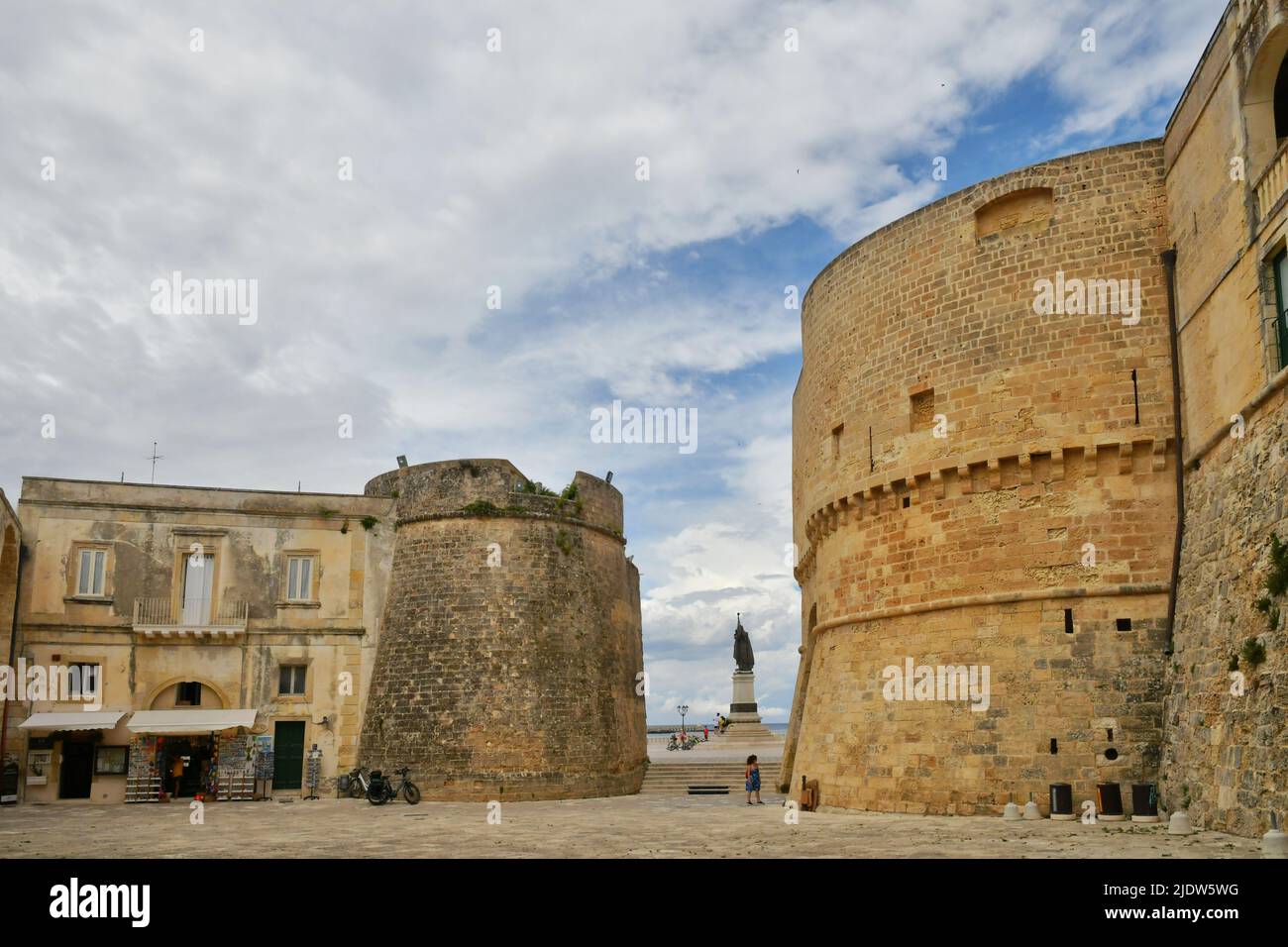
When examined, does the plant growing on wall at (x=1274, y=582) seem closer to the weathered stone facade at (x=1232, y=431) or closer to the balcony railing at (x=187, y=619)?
the weathered stone facade at (x=1232, y=431)

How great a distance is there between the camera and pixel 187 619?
23078 mm

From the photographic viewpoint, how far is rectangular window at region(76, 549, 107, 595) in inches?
896

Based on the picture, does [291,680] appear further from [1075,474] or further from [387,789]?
[1075,474]

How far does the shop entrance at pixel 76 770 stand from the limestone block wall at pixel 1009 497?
50.0 feet

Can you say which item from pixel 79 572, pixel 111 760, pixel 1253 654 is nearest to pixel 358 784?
pixel 111 760

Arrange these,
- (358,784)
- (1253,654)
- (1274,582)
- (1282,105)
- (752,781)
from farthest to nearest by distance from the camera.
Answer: (358,784) < (752,781) < (1282,105) < (1253,654) < (1274,582)

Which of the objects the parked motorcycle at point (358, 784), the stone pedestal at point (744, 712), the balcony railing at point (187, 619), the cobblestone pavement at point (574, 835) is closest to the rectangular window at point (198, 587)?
the balcony railing at point (187, 619)

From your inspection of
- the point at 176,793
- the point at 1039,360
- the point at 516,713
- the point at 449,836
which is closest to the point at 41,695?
the point at 176,793

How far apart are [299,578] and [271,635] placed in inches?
55.4

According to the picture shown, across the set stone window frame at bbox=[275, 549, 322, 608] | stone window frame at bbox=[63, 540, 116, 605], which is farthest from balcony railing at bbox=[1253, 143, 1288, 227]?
stone window frame at bbox=[63, 540, 116, 605]

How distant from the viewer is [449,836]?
45.6ft

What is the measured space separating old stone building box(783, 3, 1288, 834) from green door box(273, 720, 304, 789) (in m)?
11.4

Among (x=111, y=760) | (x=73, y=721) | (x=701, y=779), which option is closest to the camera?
(x=73, y=721)
